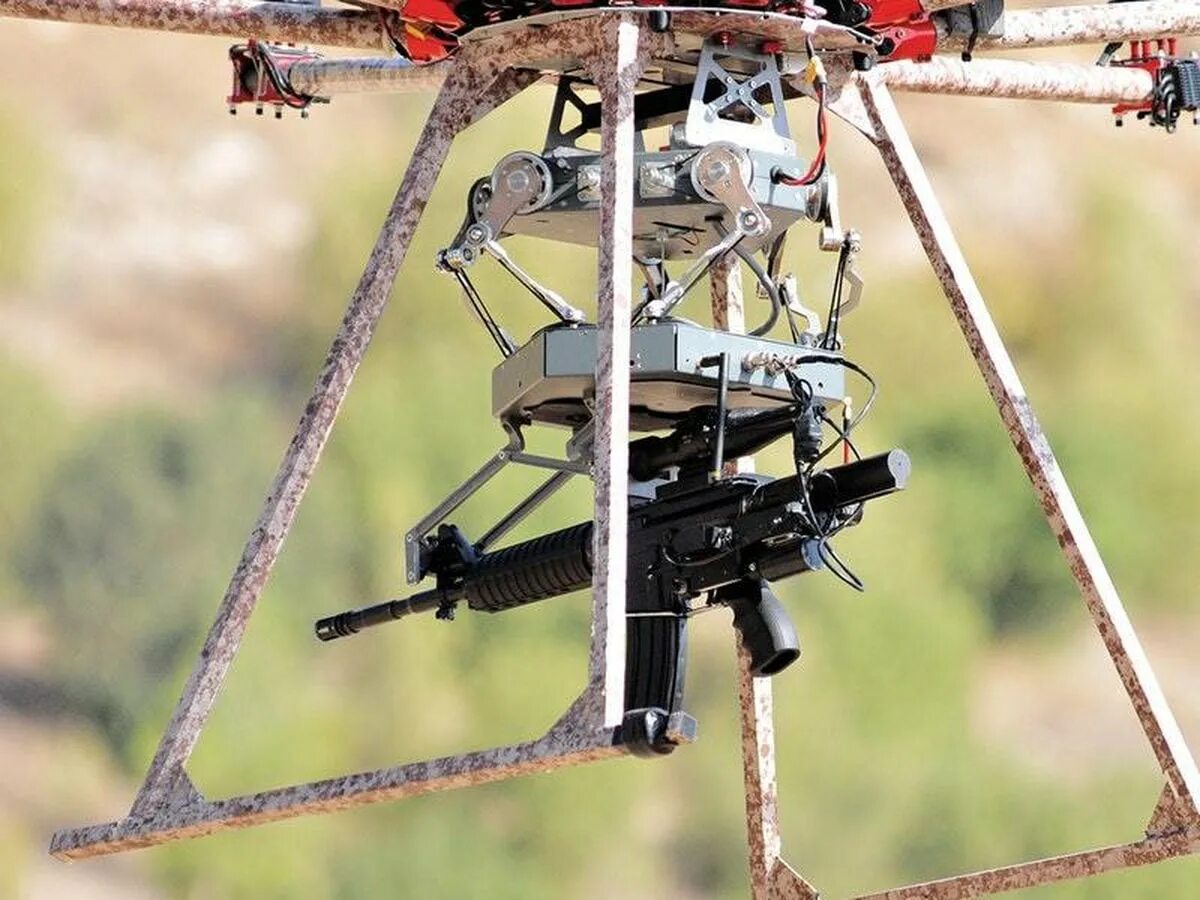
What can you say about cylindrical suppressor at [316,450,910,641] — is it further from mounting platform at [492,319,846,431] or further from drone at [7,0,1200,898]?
mounting platform at [492,319,846,431]

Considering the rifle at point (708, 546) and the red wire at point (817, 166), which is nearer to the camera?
the rifle at point (708, 546)

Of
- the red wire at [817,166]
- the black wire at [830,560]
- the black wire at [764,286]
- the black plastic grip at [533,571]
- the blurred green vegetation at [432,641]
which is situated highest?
the blurred green vegetation at [432,641]

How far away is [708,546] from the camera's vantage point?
802 centimetres

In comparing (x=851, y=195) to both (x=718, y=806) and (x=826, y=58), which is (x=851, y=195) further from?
(x=826, y=58)

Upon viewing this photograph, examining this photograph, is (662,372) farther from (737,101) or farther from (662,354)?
(737,101)

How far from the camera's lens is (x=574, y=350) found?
26.2 ft

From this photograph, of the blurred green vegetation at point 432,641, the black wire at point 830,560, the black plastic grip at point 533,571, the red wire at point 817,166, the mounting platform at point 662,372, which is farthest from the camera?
the blurred green vegetation at point 432,641

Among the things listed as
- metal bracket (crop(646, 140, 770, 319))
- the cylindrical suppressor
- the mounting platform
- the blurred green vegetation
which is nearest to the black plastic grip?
the cylindrical suppressor

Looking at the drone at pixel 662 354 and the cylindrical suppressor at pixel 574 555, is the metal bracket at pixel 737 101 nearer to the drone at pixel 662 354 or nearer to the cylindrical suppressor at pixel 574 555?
the drone at pixel 662 354

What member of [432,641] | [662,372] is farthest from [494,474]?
[432,641]

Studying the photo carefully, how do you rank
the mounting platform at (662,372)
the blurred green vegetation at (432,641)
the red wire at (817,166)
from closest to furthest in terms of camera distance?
1. the mounting platform at (662,372)
2. the red wire at (817,166)
3. the blurred green vegetation at (432,641)

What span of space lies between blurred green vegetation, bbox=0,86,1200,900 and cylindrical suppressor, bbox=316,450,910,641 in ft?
33.2

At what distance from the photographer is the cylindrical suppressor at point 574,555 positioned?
305 inches

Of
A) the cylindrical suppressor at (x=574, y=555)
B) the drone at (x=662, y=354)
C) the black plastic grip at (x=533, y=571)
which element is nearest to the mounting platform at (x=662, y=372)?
the drone at (x=662, y=354)
